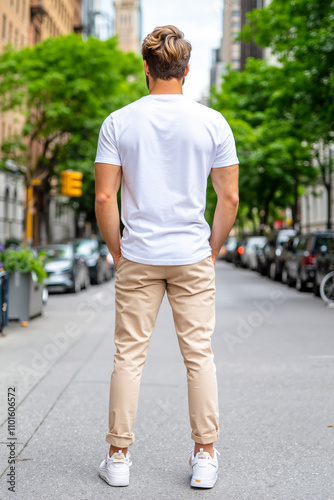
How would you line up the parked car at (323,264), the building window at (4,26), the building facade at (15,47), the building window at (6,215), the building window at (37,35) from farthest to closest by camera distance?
1. the building window at (37,35)
2. the building window at (4,26)
3. the building window at (6,215)
4. the building facade at (15,47)
5. the parked car at (323,264)

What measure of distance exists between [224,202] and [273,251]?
23.6 metres

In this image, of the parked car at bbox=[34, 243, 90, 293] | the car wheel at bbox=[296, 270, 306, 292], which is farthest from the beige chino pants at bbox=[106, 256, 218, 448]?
the car wheel at bbox=[296, 270, 306, 292]

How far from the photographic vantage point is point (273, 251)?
26.9 m

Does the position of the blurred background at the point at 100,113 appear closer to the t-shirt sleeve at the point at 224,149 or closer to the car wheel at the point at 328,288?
the car wheel at the point at 328,288

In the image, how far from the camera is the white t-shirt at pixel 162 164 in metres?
3.45

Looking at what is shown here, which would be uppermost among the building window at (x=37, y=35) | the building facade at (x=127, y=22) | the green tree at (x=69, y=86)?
the building facade at (x=127, y=22)

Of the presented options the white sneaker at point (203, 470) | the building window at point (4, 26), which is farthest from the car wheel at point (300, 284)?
the building window at point (4, 26)

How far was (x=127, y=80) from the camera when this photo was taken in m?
42.1

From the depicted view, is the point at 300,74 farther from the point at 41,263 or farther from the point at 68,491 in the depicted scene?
the point at 68,491

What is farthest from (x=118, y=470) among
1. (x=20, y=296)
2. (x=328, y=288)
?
(x=328, y=288)

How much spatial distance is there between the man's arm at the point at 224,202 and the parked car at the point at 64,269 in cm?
1512

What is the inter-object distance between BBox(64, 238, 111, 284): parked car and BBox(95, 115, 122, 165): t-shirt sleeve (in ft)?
62.4

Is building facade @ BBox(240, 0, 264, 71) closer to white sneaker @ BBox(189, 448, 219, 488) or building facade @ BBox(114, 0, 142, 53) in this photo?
building facade @ BBox(114, 0, 142, 53)

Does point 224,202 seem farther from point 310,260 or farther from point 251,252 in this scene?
point 251,252
